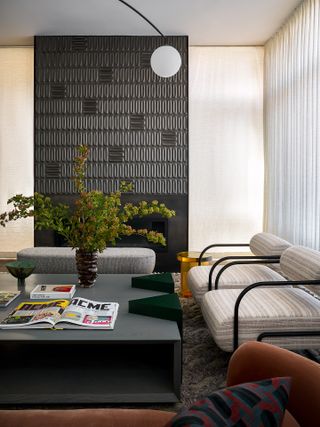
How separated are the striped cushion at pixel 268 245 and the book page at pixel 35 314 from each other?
1.83m

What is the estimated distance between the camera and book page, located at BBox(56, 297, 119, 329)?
2295mm

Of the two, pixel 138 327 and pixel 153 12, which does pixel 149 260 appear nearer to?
pixel 138 327

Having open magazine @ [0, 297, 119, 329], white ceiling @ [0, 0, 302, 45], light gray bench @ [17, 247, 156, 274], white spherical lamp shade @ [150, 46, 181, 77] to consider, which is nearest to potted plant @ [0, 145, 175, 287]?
open magazine @ [0, 297, 119, 329]

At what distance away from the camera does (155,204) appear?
9.70 feet

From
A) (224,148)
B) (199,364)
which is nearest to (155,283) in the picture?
(199,364)

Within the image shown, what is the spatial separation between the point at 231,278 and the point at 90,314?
1444 mm

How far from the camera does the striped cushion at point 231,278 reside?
3.46 metres

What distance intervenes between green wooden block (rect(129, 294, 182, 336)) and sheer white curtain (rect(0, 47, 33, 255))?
14.8ft

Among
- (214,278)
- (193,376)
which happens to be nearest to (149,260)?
(214,278)

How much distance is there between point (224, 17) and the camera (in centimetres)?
540

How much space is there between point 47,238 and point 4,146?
1.56 meters

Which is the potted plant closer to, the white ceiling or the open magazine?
the open magazine

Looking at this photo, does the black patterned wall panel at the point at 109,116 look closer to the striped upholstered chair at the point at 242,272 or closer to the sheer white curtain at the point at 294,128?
the sheer white curtain at the point at 294,128

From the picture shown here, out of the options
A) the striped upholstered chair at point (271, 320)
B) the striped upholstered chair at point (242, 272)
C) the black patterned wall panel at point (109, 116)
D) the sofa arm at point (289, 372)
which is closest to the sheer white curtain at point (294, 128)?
the striped upholstered chair at point (242, 272)
